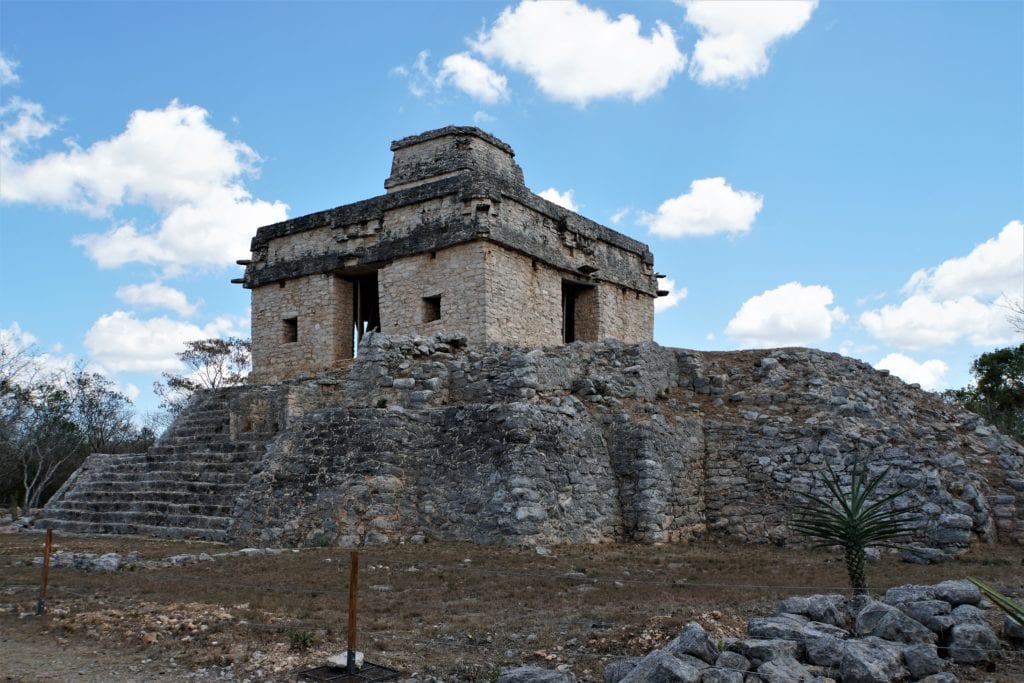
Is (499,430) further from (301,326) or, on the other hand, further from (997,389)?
(997,389)

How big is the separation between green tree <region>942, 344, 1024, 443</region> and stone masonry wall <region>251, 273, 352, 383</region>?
1705 cm

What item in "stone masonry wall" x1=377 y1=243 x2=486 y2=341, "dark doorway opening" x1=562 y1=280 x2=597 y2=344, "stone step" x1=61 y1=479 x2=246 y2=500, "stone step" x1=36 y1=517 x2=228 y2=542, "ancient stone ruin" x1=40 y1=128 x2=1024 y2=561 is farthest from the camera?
"dark doorway opening" x1=562 y1=280 x2=597 y2=344

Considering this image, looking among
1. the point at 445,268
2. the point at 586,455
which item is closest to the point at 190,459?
the point at 445,268

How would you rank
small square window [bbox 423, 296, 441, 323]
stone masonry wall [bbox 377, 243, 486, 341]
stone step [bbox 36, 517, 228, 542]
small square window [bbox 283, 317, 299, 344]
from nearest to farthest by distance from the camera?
stone step [bbox 36, 517, 228, 542]
stone masonry wall [bbox 377, 243, 486, 341]
small square window [bbox 423, 296, 441, 323]
small square window [bbox 283, 317, 299, 344]

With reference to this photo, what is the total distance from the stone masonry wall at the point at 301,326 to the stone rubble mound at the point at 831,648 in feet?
37.0

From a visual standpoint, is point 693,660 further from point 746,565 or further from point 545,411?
point 545,411

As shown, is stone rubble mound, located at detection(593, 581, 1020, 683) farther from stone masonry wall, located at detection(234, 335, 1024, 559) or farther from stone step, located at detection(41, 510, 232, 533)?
stone step, located at detection(41, 510, 232, 533)

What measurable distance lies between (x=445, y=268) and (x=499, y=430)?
516 centimetres

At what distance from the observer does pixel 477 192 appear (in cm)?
1452

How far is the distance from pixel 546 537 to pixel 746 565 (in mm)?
2189

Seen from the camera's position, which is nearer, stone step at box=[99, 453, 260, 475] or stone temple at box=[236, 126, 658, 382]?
stone step at box=[99, 453, 260, 475]

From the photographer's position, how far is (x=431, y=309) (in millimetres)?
15023

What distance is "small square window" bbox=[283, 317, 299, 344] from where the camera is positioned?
16.5m

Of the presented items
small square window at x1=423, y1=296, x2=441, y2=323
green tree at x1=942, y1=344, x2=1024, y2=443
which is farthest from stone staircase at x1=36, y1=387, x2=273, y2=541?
green tree at x1=942, y1=344, x2=1024, y2=443
